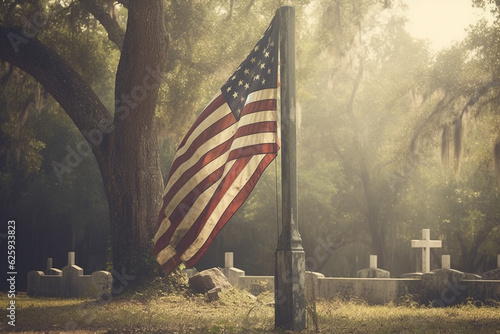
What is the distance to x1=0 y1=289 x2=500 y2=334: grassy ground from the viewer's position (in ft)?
29.7

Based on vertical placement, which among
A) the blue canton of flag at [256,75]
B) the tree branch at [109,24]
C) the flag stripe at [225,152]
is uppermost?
the tree branch at [109,24]

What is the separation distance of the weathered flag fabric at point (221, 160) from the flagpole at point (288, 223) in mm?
157

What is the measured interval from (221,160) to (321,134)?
2420 cm

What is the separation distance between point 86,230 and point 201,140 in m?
26.3

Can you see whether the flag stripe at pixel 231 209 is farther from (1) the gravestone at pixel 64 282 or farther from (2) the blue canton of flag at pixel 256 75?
(1) the gravestone at pixel 64 282

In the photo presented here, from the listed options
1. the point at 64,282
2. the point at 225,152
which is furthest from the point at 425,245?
the point at 225,152

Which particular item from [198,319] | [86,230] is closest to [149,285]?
[198,319]

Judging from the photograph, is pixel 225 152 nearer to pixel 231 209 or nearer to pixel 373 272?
pixel 231 209

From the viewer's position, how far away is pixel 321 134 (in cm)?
3275

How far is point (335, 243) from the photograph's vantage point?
34.8 metres

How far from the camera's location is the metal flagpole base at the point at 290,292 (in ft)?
27.6

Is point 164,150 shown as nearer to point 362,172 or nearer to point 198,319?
point 362,172

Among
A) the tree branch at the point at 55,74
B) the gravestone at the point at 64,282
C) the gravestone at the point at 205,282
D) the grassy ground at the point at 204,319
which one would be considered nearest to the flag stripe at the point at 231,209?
the grassy ground at the point at 204,319

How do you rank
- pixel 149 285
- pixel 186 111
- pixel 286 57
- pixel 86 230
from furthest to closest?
pixel 86 230 < pixel 186 111 < pixel 149 285 < pixel 286 57
